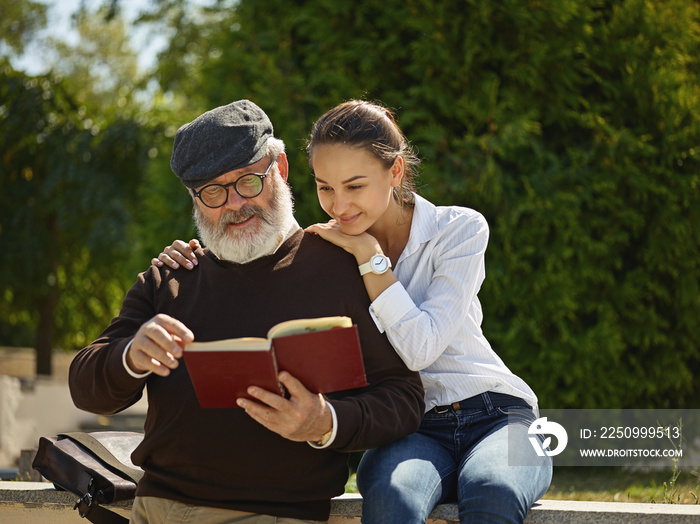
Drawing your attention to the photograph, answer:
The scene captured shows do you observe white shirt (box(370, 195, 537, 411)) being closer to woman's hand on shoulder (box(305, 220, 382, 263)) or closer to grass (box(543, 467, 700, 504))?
woman's hand on shoulder (box(305, 220, 382, 263))

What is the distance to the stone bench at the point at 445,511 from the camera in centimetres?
248

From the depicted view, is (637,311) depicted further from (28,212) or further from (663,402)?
(28,212)

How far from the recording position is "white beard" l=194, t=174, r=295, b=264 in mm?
2734

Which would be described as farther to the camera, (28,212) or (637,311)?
(28,212)

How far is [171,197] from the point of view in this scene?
5949mm

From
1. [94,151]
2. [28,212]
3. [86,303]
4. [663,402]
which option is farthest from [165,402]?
[86,303]

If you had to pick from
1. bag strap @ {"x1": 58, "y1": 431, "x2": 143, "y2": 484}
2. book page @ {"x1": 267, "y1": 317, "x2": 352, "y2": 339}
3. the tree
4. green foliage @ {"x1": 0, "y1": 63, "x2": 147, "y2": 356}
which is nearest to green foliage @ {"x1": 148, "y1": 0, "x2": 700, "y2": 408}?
bag strap @ {"x1": 58, "y1": 431, "x2": 143, "y2": 484}

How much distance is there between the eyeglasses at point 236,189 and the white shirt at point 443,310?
62cm

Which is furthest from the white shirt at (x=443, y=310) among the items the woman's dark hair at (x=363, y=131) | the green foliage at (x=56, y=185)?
the green foliage at (x=56, y=185)

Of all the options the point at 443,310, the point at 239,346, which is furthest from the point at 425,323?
the point at 239,346

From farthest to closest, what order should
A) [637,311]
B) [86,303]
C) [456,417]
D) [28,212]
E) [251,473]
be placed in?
[86,303], [28,212], [637,311], [456,417], [251,473]

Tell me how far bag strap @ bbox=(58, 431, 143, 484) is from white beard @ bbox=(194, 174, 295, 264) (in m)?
0.94

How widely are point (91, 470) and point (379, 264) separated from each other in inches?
54.0

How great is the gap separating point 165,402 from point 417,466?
909mm
